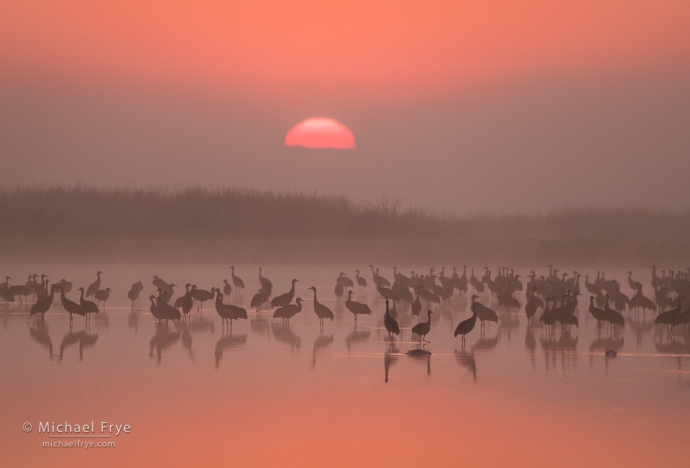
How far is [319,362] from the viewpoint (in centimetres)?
1240

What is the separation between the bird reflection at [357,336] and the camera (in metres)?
14.6

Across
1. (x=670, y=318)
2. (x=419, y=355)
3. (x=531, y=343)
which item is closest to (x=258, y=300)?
(x=419, y=355)

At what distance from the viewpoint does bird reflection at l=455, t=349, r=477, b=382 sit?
38.9ft

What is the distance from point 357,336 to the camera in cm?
1523

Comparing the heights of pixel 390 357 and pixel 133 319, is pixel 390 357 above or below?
below

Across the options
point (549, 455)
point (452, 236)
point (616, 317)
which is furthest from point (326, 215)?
point (549, 455)

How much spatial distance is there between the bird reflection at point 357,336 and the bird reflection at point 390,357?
2.35ft

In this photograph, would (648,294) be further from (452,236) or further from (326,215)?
(326,215)

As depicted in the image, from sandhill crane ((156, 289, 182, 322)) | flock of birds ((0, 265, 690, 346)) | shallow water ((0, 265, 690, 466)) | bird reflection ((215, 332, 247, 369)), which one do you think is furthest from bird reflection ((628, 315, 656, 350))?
sandhill crane ((156, 289, 182, 322))

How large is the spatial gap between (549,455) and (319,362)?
496 cm

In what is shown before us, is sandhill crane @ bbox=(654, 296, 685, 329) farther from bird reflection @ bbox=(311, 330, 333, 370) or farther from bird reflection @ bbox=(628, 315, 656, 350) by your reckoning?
bird reflection @ bbox=(311, 330, 333, 370)

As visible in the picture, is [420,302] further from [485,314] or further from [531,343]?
[531,343]

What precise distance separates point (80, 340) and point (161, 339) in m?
1.29

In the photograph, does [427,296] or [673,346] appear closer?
[673,346]
